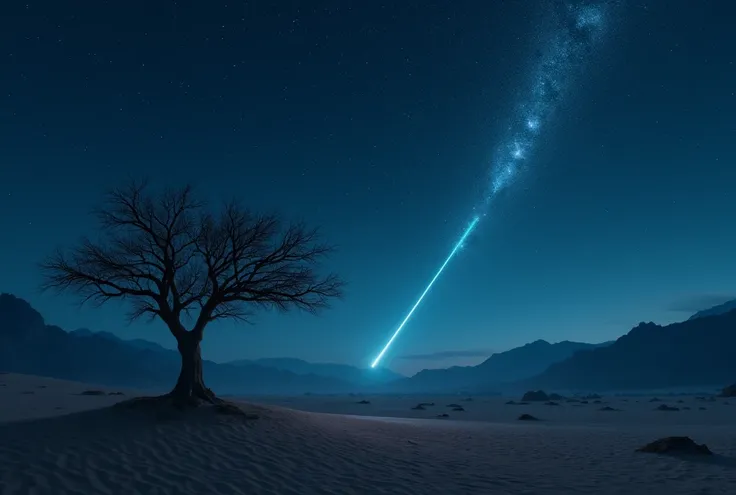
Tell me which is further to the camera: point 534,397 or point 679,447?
point 534,397

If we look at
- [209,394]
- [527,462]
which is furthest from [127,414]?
[527,462]

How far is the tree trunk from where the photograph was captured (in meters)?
19.2

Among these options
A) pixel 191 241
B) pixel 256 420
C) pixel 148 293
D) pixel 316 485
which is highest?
pixel 191 241

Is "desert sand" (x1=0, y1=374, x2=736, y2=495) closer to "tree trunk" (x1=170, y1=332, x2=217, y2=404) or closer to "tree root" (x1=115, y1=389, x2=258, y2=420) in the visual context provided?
"tree root" (x1=115, y1=389, x2=258, y2=420)

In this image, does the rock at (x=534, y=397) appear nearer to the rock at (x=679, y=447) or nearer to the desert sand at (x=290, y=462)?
the desert sand at (x=290, y=462)

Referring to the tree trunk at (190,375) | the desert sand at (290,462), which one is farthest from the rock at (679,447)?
the tree trunk at (190,375)

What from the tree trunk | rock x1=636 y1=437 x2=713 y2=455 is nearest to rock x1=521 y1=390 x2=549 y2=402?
rock x1=636 y1=437 x2=713 y2=455

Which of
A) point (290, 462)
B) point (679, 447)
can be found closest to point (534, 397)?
point (679, 447)

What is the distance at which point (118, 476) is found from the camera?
11.2 meters

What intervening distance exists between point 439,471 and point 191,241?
13.6 meters

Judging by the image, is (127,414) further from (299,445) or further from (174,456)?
(299,445)

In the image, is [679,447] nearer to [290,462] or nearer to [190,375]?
[290,462]

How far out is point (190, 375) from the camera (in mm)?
19625

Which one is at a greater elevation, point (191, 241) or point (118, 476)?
point (191, 241)
